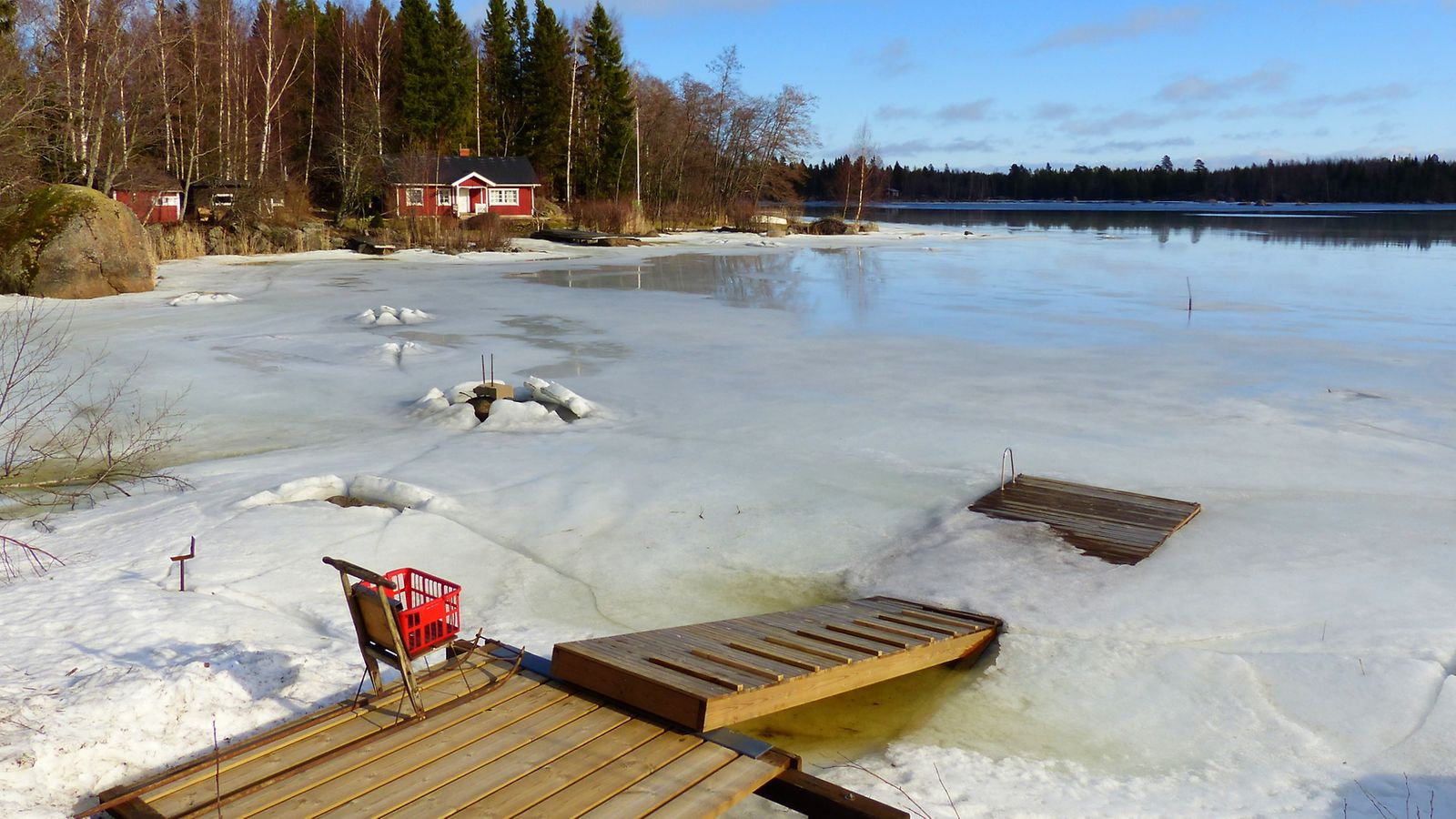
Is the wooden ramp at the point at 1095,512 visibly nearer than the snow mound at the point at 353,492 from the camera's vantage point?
Yes

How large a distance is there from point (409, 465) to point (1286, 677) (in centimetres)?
598

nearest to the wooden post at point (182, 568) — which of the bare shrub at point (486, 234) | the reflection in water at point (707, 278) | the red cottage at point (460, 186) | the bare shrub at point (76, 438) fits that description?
the bare shrub at point (76, 438)

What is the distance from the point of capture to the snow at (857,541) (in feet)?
12.9

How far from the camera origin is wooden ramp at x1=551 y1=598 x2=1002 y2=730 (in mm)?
3781

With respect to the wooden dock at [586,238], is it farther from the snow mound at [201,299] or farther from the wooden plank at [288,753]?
the wooden plank at [288,753]

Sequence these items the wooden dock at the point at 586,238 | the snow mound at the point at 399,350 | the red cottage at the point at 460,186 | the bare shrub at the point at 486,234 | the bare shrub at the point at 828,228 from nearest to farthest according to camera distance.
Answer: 1. the snow mound at the point at 399,350
2. the bare shrub at the point at 486,234
3. the wooden dock at the point at 586,238
4. the red cottage at the point at 460,186
5. the bare shrub at the point at 828,228

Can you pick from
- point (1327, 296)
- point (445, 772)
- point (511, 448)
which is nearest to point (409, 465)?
point (511, 448)

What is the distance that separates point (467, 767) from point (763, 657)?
136 cm

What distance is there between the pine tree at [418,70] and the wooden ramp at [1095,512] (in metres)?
44.1

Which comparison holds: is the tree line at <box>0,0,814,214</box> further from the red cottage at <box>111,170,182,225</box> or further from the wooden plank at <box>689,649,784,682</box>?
the wooden plank at <box>689,649,784,682</box>

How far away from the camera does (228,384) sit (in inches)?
427

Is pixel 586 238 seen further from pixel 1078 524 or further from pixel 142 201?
pixel 1078 524

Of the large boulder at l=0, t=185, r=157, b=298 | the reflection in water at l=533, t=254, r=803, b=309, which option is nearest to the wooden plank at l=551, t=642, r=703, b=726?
the reflection in water at l=533, t=254, r=803, b=309

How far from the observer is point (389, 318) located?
15.6 metres
